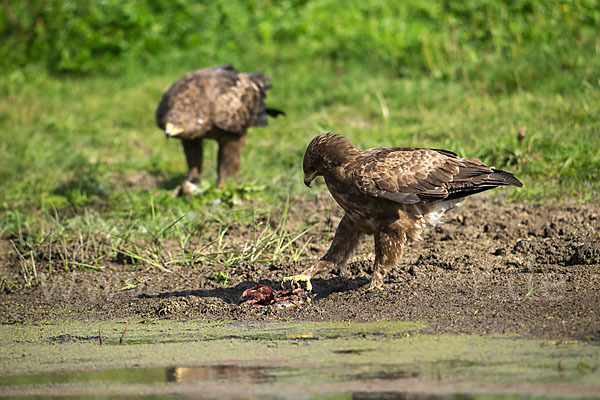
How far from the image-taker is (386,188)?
562 cm

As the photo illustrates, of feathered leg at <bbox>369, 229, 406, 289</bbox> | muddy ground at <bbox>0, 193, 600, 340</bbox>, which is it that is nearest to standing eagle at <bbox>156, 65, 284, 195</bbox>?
muddy ground at <bbox>0, 193, 600, 340</bbox>

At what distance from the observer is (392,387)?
142 inches

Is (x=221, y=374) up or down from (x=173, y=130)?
down

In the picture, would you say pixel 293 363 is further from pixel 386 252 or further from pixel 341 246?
pixel 341 246

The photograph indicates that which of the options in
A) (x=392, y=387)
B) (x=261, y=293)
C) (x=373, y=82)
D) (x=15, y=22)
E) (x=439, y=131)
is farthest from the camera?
(x=15, y=22)

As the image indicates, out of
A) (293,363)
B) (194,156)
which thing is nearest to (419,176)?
(293,363)

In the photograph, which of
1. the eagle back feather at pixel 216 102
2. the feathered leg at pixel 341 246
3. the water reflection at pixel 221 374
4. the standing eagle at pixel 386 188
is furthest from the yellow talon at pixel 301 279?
the eagle back feather at pixel 216 102

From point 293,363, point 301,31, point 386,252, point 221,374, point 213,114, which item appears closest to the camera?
point 221,374

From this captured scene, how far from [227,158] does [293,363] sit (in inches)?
209

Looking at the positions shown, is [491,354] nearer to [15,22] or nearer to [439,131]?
[439,131]

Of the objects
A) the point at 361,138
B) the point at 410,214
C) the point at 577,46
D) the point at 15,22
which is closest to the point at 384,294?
the point at 410,214

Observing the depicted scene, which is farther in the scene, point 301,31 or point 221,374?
point 301,31

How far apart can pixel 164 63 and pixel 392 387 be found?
1217cm

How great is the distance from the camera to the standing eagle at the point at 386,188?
5684 millimetres
